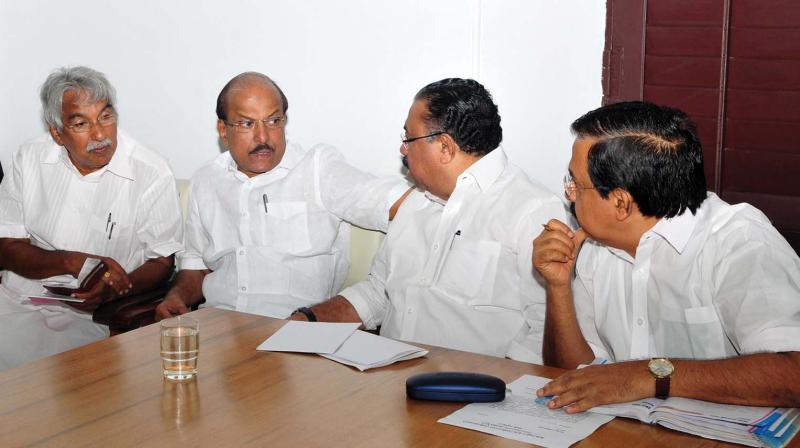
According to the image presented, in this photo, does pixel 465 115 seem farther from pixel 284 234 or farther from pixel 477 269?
pixel 284 234

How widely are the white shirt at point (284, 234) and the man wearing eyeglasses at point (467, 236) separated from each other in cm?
40

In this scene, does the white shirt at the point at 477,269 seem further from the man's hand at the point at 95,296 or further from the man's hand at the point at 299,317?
the man's hand at the point at 95,296

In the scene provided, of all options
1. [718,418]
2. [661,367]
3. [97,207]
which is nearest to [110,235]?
[97,207]

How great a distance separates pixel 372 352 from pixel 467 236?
0.78 metres

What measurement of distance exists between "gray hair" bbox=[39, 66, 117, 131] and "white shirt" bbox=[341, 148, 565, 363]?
139cm

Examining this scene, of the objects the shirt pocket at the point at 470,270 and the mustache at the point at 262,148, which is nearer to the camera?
the shirt pocket at the point at 470,270

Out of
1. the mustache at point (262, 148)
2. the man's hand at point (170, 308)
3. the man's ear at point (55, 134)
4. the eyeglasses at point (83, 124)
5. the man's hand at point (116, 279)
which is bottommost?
the man's hand at point (170, 308)

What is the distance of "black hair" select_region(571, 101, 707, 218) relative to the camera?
1999 mm

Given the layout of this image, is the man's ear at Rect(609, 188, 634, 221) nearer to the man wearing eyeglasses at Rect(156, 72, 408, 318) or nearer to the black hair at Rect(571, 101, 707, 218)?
the black hair at Rect(571, 101, 707, 218)

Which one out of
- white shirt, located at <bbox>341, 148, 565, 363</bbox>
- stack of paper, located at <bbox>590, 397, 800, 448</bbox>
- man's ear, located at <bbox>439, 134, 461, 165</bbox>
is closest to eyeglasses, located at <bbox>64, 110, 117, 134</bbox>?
white shirt, located at <bbox>341, 148, 565, 363</bbox>

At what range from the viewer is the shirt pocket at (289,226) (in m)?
3.28

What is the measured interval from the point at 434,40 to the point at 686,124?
151 cm

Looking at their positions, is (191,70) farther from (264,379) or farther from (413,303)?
(264,379)

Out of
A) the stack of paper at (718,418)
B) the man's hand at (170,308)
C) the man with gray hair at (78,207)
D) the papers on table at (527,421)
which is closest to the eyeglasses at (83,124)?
the man with gray hair at (78,207)
